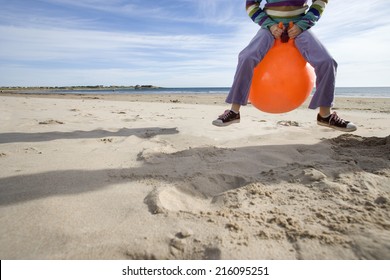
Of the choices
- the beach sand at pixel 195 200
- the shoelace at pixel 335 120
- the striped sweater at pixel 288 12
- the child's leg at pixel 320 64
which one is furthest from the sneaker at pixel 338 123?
the striped sweater at pixel 288 12

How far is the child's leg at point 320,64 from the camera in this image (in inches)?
121

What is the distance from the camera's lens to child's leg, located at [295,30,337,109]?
308 centimetres

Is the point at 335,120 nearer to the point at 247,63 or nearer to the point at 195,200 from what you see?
the point at 247,63

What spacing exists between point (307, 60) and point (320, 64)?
15 cm

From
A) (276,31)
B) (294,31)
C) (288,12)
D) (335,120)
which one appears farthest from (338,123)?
(288,12)

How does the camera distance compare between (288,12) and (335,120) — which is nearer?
(335,120)

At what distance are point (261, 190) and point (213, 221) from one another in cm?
61

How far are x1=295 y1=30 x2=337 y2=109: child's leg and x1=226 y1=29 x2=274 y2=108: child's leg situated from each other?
362 millimetres

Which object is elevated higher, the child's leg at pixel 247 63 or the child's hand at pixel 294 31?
the child's hand at pixel 294 31

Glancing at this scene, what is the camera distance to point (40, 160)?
9.44ft

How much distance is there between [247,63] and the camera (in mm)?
3195

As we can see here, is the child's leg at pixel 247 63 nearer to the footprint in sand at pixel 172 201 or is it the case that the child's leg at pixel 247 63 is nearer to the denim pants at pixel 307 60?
the denim pants at pixel 307 60

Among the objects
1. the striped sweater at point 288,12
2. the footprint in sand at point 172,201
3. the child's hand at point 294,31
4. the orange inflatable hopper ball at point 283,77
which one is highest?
the striped sweater at point 288,12
